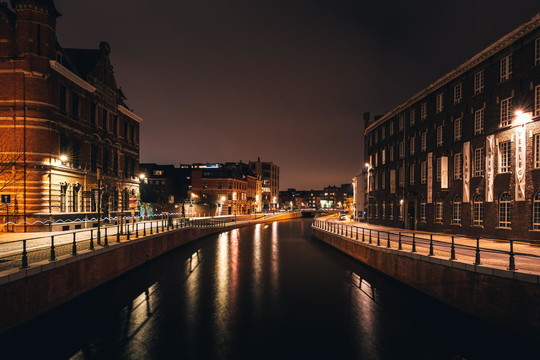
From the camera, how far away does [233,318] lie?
1359 cm

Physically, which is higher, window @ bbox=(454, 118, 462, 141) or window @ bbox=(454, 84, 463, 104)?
window @ bbox=(454, 84, 463, 104)

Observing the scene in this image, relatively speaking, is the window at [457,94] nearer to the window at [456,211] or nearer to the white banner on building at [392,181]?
the window at [456,211]

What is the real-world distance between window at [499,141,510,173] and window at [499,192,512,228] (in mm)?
1769

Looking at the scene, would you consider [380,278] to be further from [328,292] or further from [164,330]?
[164,330]

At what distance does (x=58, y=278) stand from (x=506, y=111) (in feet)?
93.5

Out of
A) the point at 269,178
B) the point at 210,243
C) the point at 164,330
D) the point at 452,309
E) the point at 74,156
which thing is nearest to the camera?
the point at 164,330

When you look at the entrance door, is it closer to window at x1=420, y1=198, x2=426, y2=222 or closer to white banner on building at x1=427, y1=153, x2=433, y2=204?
window at x1=420, y1=198, x2=426, y2=222

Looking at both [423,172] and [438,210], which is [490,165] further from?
[423,172]

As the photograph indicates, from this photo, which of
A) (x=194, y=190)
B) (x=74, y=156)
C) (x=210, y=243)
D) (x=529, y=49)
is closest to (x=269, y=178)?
(x=194, y=190)

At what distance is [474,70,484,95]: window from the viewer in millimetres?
23875

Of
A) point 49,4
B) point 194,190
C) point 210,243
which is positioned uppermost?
point 49,4

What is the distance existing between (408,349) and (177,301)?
1082cm

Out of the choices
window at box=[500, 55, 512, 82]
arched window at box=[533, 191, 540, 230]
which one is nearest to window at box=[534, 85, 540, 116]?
window at box=[500, 55, 512, 82]

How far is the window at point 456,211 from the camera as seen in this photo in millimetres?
25928
